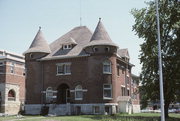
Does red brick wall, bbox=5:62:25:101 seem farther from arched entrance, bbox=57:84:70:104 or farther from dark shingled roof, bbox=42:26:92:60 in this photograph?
arched entrance, bbox=57:84:70:104

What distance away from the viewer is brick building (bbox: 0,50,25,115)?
4806 centimetres

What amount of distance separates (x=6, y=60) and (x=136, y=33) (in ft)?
82.1

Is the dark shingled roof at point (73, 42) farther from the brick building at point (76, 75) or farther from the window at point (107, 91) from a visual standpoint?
the window at point (107, 91)

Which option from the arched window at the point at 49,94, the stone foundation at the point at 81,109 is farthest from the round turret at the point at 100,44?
the arched window at the point at 49,94

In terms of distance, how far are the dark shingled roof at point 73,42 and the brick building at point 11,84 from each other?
8857 mm

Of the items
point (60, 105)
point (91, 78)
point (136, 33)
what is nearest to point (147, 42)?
point (136, 33)

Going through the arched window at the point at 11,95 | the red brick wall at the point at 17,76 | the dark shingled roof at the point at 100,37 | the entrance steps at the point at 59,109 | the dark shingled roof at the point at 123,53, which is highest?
the dark shingled roof at the point at 100,37

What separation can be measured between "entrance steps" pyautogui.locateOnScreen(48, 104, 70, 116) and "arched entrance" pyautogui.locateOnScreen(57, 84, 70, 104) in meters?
1.81

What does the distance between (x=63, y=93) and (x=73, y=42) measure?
8.22m

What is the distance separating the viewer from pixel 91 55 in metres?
39.6

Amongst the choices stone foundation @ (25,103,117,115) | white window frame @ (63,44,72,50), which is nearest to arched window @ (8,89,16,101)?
stone foundation @ (25,103,117,115)

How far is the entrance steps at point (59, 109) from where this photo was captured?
3941cm

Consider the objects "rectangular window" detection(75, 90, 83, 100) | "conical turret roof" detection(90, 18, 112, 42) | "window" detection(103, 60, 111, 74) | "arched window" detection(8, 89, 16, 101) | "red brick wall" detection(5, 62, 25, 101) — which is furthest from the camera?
"arched window" detection(8, 89, 16, 101)

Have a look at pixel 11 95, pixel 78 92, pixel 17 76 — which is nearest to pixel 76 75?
pixel 78 92
